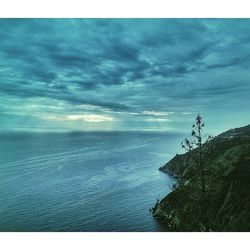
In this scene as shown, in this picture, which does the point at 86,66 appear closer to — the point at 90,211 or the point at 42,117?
the point at 42,117

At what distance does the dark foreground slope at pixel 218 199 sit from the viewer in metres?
29.6

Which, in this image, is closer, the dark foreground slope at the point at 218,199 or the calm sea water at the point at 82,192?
the dark foreground slope at the point at 218,199

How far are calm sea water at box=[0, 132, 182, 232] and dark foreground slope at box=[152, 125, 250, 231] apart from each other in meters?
2.53

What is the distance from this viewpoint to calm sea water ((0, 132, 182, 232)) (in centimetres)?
4022

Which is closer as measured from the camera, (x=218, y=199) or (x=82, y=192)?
(x=218, y=199)

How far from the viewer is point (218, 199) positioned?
34.8 metres

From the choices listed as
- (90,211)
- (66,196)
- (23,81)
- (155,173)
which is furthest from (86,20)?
(155,173)

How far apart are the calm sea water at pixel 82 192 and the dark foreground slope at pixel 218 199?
99.5 inches

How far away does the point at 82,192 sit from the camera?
5728cm

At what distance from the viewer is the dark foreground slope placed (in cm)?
2959

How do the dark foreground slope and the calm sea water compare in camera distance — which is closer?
the dark foreground slope

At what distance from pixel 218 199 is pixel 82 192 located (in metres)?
27.7

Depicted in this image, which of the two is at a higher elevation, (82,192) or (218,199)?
(82,192)
